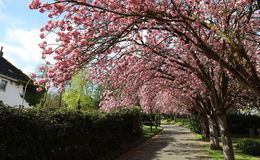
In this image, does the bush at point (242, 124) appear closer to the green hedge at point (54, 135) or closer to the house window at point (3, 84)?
the green hedge at point (54, 135)

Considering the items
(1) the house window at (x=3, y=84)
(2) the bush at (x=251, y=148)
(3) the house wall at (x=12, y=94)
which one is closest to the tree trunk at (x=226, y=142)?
(2) the bush at (x=251, y=148)

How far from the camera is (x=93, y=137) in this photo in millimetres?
8297

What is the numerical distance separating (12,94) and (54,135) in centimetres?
2318

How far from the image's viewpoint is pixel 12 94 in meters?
24.5

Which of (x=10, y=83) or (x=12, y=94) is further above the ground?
(x=10, y=83)

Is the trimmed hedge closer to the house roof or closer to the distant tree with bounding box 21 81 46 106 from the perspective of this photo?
the distant tree with bounding box 21 81 46 106

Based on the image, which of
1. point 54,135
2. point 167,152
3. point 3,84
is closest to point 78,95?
point 3,84

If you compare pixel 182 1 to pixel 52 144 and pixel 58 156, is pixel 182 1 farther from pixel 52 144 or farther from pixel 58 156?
pixel 58 156

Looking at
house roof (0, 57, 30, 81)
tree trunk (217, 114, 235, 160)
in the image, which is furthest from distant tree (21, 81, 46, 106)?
tree trunk (217, 114, 235, 160)

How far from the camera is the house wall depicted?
2304 cm

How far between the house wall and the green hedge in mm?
19738

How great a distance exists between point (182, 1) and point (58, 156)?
6537 mm

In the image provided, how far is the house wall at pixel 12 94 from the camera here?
23042 millimetres

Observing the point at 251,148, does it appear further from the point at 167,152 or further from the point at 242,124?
the point at 242,124
